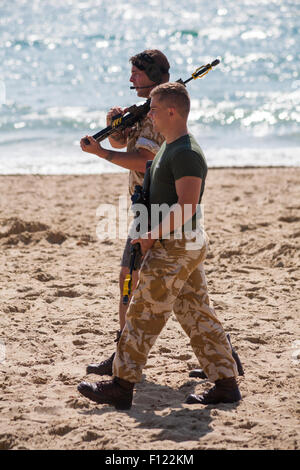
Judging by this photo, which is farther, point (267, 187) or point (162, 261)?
point (267, 187)

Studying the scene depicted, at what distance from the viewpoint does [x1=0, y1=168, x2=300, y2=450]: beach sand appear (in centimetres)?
380

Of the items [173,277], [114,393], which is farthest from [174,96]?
[114,393]

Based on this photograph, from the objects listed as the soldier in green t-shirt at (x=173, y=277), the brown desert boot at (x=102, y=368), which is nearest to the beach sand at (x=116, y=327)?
the brown desert boot at (x=102, y=368)

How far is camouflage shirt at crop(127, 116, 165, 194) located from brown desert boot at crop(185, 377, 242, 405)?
4.76 feet

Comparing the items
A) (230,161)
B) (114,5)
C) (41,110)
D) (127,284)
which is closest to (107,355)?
(127,284)

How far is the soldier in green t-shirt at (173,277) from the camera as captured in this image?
3.73 m

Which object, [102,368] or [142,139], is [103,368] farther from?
[142,139]

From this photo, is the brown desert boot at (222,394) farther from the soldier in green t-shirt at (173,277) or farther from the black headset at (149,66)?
the black headset at (149,66)

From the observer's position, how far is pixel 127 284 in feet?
12.8

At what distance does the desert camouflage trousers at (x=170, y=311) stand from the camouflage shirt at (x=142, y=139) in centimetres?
83

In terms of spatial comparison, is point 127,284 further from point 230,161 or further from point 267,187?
point 230,161

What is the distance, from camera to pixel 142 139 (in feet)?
14.7

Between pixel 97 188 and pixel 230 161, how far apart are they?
133 inches

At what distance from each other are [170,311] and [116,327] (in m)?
1.64
